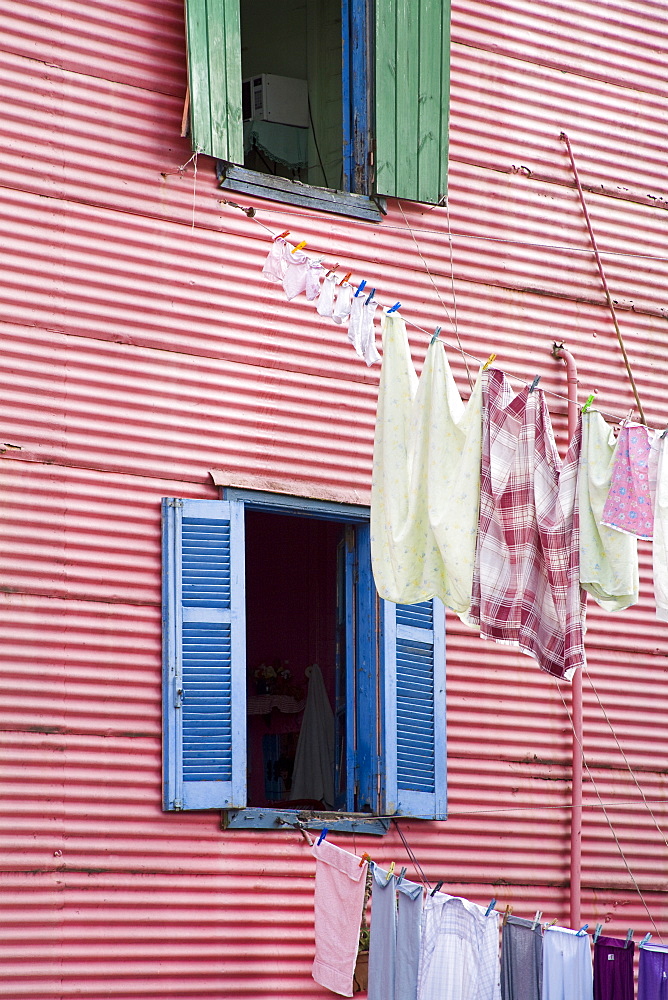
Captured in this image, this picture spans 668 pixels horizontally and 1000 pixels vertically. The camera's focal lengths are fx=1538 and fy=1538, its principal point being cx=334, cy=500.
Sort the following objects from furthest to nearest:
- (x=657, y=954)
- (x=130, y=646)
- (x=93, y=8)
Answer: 1. (x=93, y=8)
2. (x=130, y=646)
3. (x=657, y=954)

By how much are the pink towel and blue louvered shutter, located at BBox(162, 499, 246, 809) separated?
588 mm

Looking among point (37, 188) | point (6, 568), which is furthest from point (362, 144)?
point (6, 568)

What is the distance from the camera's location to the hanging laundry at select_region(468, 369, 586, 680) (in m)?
6.64

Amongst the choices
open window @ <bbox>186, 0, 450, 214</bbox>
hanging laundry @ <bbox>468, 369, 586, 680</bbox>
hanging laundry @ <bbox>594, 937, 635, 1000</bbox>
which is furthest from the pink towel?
open window @ <bbox>186, 0, 450, 214</bbox>

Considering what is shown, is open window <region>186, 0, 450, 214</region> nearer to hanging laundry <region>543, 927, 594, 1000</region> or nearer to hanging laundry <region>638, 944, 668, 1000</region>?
hanging laundry <region>543, 927, 594, 1000</region>

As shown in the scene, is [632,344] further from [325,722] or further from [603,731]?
[325,722]

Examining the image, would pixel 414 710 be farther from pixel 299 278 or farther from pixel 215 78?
pixel 215 78

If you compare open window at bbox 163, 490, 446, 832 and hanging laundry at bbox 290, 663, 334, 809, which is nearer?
open window at bbox 163, 490, 446, 832

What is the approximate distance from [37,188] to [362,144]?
216 cm

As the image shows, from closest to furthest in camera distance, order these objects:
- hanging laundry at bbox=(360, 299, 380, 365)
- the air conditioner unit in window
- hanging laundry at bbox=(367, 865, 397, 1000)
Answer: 1. hanging laundry at bbox=(367, 865, 397, 1000)
2. hanging laundry at bbox=(360, 299, 380, 365)
3. the air conditioner unit in window

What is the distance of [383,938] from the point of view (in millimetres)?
7254

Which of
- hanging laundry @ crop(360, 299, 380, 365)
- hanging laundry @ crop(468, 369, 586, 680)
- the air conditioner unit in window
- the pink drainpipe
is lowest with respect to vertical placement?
the pink drainpipe

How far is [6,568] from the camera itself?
24.3 ft

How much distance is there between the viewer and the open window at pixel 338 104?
8352 mm
